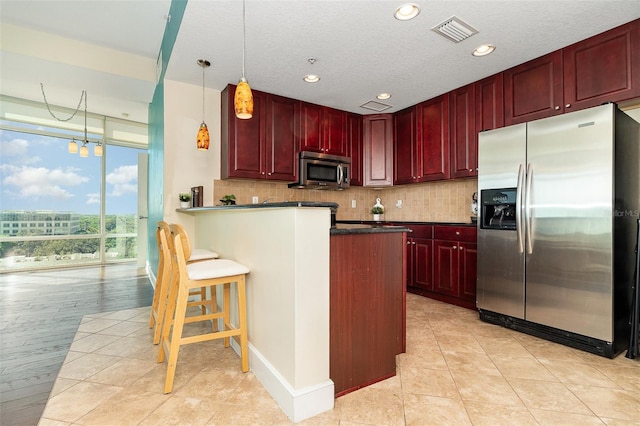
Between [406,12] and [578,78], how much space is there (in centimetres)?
164

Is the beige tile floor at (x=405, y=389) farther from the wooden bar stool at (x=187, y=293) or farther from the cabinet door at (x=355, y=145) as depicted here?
the cabinet door at (x=355, y=145)

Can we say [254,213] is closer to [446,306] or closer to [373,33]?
[373,33]

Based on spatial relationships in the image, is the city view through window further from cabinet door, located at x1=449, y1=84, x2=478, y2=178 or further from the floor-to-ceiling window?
cabinet door, located at x1=449, y1=84, x2=478, y2=178

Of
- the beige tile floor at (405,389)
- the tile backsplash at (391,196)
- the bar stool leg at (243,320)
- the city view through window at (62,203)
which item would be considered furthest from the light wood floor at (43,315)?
the tile backsplash at (391,196)

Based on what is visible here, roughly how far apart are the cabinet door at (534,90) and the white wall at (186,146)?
3.23m

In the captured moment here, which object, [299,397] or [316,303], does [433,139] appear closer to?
[316,303]

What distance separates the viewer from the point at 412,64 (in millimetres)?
2971

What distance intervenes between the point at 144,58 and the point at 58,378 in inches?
143

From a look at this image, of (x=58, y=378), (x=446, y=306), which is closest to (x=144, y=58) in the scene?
(x=58, y=378)

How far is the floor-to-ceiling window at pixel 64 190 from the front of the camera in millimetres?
5160

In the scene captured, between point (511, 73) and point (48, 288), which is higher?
point (511, 73)

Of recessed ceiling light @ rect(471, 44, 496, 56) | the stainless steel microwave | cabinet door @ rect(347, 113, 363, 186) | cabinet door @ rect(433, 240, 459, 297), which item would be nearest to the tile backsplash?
the stainless steel microwave

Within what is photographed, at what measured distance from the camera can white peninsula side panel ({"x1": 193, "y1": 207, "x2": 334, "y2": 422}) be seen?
146 cm

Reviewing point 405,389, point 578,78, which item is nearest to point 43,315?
point 405,389
